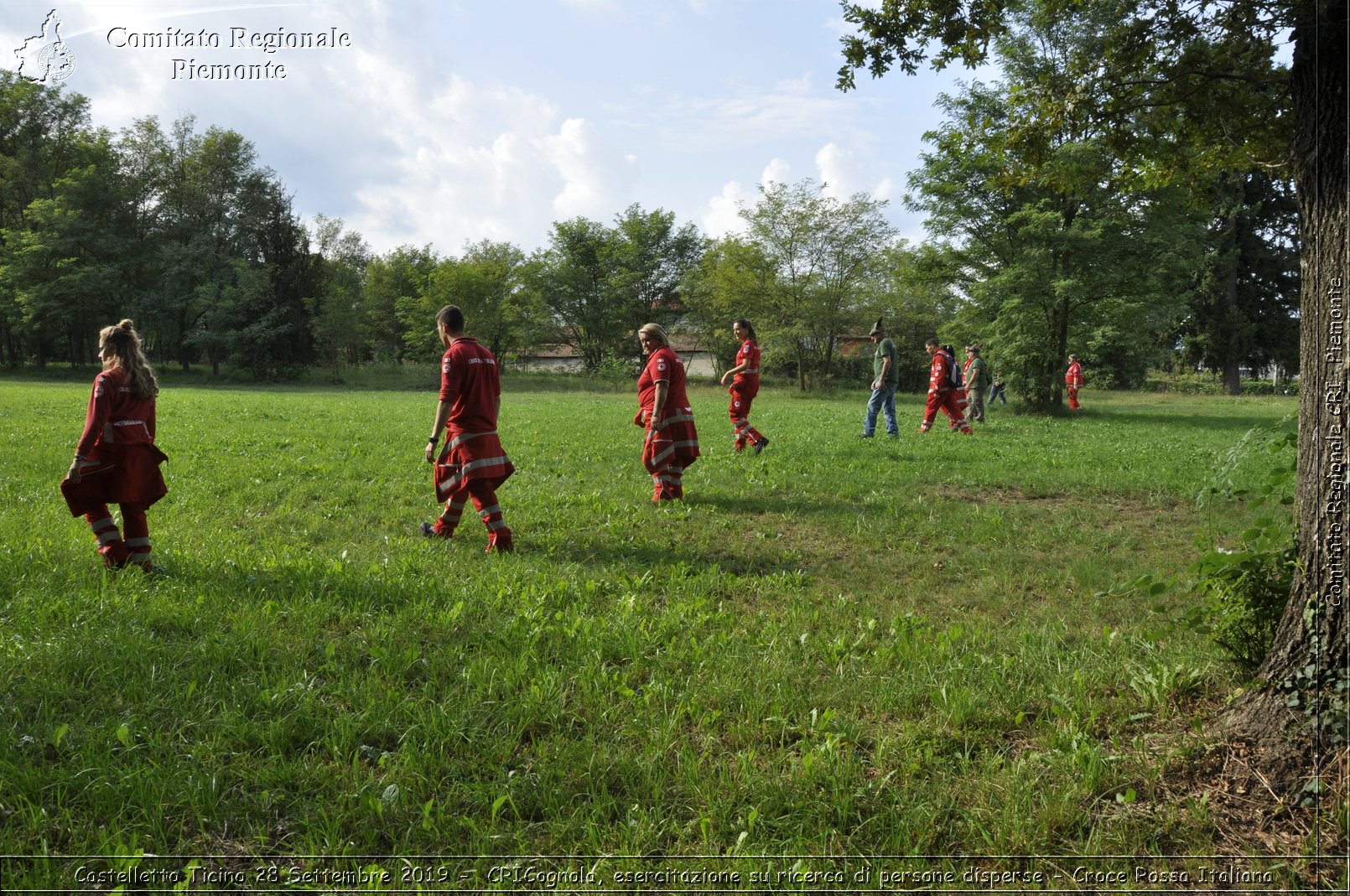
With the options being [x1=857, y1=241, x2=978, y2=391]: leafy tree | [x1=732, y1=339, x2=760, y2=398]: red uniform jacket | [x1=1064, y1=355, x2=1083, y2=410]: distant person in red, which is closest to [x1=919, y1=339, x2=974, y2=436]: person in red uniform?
[x1=732, y1=339, x2=760, y2=398]: red uniform jacket

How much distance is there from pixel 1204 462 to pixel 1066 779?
11.8 m

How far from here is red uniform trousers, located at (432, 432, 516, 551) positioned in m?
6.72

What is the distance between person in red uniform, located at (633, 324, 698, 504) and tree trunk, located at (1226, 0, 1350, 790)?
6.00 meters

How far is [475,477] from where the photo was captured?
22.1ft

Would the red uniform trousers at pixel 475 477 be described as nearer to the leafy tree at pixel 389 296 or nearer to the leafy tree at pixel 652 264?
the leafy tree at pixel 652 264

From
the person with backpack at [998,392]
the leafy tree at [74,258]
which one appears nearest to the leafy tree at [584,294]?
the leafy tree at [74,258]

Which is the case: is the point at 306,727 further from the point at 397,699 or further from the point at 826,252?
the point at 826,252

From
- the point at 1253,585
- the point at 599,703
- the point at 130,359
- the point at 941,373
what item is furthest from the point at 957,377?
the point at 130,359

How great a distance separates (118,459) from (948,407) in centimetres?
1502

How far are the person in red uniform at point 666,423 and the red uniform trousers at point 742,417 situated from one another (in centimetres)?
384

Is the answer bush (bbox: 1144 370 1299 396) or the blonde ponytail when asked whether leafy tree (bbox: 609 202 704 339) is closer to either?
bush (bbox: 1144 370 1299 396)

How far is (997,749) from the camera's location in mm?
3461

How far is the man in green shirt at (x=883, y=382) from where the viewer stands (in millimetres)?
14859

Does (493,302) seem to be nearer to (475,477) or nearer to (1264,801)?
(475,477)
